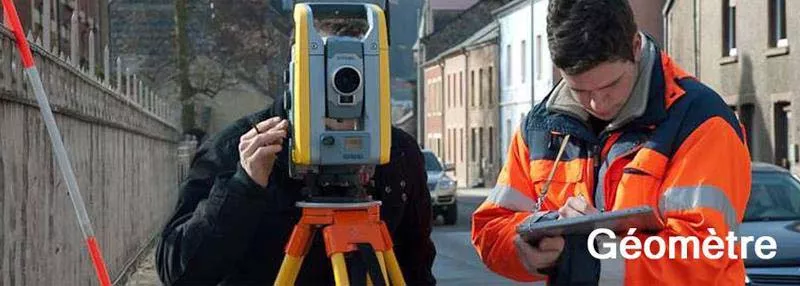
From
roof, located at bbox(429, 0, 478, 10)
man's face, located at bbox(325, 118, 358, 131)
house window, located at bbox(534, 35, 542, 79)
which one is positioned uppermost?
roof, located at bbox(429, 0, 478, 10)

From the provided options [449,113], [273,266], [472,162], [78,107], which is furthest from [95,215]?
[449,113]

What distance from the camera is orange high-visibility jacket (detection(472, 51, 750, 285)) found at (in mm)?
3473

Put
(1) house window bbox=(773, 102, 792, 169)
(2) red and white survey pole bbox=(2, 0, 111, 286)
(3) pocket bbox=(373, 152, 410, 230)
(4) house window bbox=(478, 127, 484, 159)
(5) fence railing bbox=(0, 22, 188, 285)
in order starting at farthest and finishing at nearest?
1. (4) house window bbox=(478, 127, 484, 159)
2. (1) house window bbox=(773, 102, 792, 169)
3. (5) fence railing bbox=(0, 22, 188, 285)
4. (2) red and white survey pole bbox=(2, 0, 111, 286)
5. (3) pocket bbox=(373, 152, 410, 230)

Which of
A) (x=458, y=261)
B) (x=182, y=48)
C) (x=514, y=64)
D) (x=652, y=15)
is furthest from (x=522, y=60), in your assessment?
(x=458, y=261)

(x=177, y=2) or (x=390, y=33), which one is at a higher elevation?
(x=177, y=2)

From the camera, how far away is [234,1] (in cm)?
4075

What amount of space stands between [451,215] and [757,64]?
716 centimetres

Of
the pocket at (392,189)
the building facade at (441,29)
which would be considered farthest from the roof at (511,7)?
the pocket at (392,189)

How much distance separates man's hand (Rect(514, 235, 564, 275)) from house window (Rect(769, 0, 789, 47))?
972 inches

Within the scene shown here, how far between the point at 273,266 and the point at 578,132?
3.49 ft

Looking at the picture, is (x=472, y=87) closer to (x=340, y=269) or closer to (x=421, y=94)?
(x=421, y=94)

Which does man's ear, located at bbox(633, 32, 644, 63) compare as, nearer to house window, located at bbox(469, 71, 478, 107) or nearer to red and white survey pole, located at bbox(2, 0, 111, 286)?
red and white survey pole, located at bbox(2, 0, 111, 286)

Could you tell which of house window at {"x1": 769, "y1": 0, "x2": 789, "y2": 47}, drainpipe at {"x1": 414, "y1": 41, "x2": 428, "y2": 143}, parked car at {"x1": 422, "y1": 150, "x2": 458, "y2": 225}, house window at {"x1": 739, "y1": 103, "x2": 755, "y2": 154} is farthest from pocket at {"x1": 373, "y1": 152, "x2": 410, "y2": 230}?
drainpipe at {"x1": 414, "y1": 41, "x2": 428, "y2": 143}

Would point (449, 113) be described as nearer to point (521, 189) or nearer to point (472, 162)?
point (472, 162)
